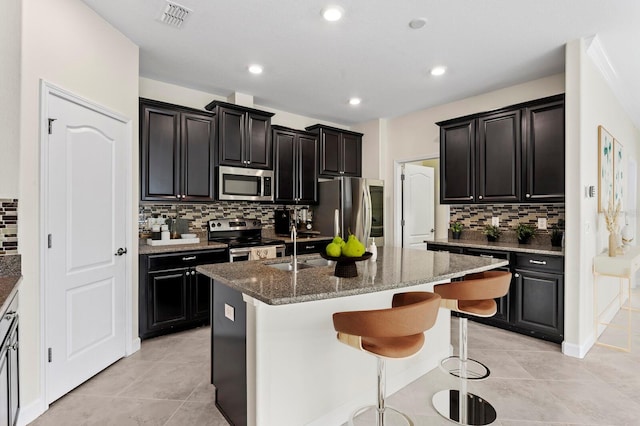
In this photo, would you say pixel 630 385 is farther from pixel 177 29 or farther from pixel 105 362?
pixel 177 29

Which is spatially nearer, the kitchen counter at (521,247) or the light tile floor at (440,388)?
the light tile floor at (440,388)

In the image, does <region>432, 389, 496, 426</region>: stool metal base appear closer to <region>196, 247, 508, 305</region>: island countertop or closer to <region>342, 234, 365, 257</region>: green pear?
<region>196, 247, 508, 305</region>: island countertop

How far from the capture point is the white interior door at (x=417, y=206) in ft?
17.4

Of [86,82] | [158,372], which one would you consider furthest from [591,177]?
[86,82]

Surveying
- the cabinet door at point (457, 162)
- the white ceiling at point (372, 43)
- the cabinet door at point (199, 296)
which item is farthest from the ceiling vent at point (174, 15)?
the cabinet door at point (457, 162)

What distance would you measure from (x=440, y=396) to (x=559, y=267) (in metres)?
1.82

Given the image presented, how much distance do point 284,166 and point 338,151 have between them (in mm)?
1065

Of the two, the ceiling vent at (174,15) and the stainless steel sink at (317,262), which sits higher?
the ceiling vent at (174,15)

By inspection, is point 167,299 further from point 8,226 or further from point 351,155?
point 351,155

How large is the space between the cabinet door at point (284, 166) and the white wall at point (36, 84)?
7.40 feet

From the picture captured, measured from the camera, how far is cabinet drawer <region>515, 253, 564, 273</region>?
3154mm

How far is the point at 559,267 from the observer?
3.15 metres

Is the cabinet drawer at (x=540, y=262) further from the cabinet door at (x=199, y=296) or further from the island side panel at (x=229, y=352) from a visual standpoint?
the cabinet door at (x=199, y=296)

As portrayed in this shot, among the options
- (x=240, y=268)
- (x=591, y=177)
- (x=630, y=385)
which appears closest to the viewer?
(x=240, y=268)
